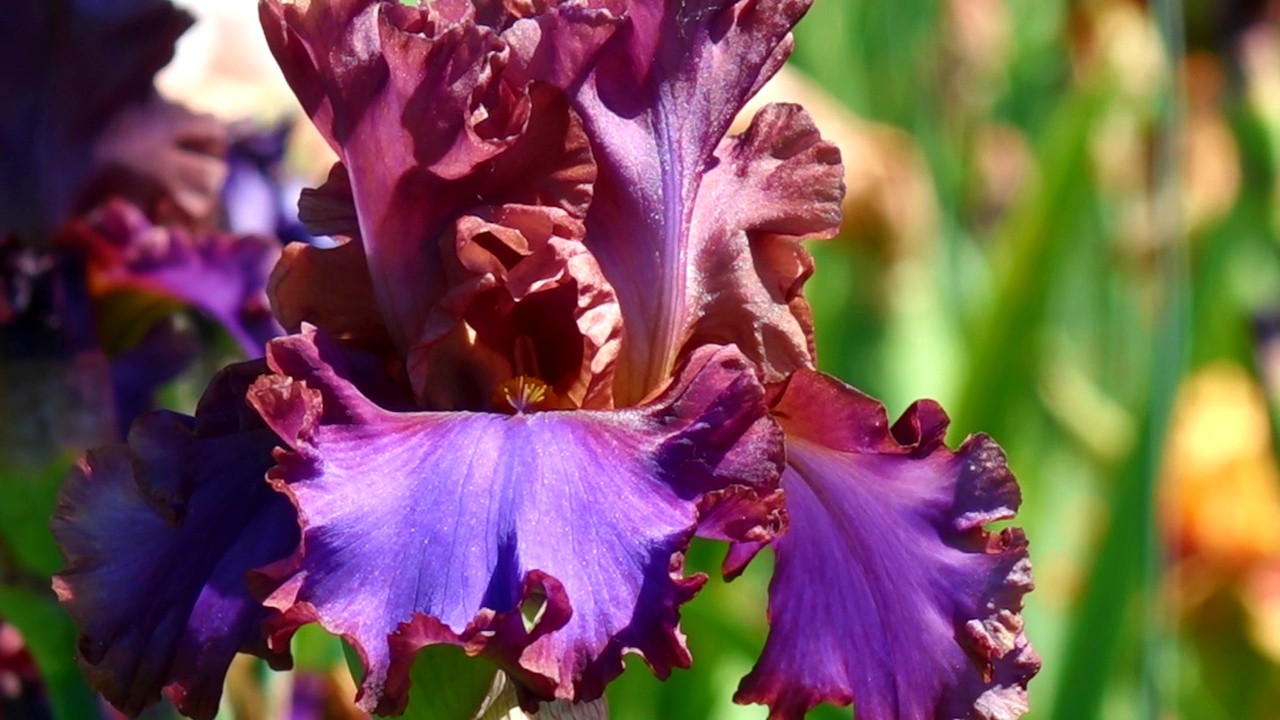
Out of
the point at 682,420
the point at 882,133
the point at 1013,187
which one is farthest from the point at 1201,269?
the point at 682,420

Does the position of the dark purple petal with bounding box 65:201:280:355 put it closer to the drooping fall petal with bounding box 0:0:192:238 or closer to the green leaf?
the drooping fall petal with bounding box 0:0:192:238

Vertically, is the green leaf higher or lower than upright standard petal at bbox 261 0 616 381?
lower

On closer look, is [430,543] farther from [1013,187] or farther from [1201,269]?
[1013,187]

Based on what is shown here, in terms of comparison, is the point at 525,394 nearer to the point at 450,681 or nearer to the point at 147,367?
the point at 450,681

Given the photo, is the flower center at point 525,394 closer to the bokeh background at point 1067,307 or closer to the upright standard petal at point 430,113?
the upright standard petal at point 430,113

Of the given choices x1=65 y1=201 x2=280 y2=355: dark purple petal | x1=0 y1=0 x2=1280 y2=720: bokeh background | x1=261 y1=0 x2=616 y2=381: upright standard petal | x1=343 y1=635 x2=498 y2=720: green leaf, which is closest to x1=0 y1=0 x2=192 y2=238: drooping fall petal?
x1=65 y1=201 x2=280 y2=355: dark purple petal

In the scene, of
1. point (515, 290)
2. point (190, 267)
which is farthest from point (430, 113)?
point (190, 267)
